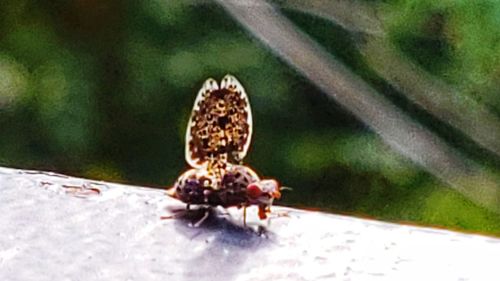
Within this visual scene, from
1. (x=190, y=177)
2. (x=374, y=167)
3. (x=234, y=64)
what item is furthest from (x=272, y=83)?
(x=190, y=177)

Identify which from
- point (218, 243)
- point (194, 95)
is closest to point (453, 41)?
point (194, 95)

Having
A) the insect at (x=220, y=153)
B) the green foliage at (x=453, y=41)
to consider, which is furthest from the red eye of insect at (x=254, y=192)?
the green foliage at (x=453, y=41)

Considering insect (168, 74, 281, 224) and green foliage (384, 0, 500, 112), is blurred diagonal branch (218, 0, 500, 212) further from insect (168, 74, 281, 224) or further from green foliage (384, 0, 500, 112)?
insect (168, 74, 281, 224)

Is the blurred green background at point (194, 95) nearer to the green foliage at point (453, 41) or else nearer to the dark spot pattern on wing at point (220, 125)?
the green foliage at point (453, 41)

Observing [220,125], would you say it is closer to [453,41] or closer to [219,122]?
[219,122]

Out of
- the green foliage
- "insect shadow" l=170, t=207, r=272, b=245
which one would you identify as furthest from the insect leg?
the green foliage

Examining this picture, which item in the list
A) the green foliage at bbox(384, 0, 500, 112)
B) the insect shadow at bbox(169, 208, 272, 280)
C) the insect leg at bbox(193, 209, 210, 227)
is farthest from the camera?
the green foliage at bbox(384, 0, 500, 112)
